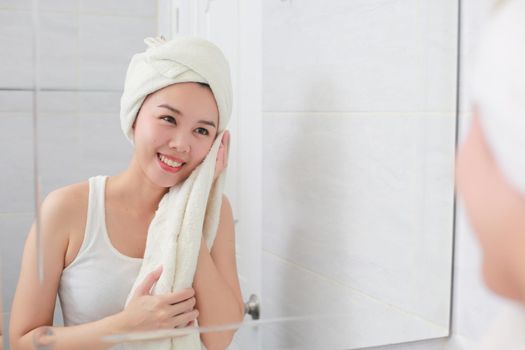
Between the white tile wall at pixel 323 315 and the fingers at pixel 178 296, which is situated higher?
the fingers at pixel 178 296

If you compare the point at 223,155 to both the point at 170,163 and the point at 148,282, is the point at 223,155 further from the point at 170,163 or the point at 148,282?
the point at 148,282

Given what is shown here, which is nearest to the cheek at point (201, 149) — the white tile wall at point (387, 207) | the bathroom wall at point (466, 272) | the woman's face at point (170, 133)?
the woman's face at point (170, 133)

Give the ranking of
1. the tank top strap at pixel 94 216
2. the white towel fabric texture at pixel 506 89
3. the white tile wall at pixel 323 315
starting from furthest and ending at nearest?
the white tile wall at pixel 323 315, the tank top strap at pixel 94 216, the white towel fabric texture at pixel 506 89

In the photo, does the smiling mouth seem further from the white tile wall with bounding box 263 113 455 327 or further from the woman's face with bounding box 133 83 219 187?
the white tile wall with bounding box 263 113 455 327

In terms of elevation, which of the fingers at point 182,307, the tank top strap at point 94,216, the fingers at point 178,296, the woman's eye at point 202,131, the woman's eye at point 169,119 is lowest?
the fingers at point 182,307

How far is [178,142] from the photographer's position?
2.41 feet

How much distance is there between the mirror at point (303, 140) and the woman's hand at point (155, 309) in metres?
0.08

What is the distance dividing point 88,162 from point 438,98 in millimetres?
545

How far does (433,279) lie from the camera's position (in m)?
0.98

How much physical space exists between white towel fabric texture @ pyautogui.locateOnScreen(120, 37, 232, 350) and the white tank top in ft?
0.06

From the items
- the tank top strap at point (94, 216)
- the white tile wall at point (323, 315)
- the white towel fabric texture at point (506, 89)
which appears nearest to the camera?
the white towel fabric texture at point (506, 89)

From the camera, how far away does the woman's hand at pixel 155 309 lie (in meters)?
0.75

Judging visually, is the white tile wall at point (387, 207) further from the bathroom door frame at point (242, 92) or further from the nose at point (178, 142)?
the nose at point (178, 142)

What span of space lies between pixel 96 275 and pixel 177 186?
0.14m
